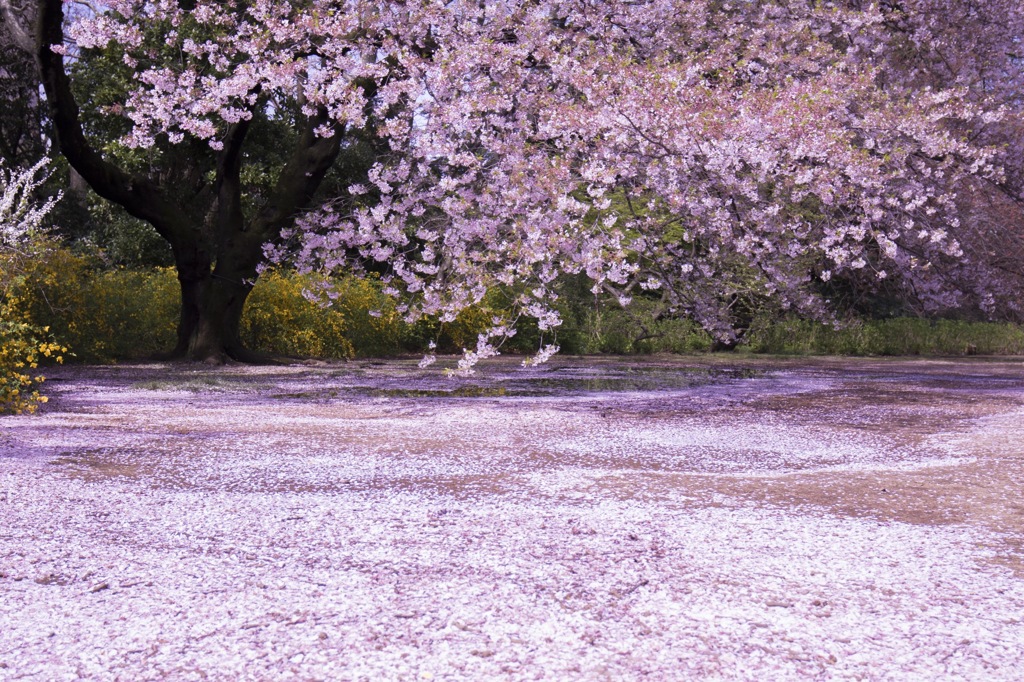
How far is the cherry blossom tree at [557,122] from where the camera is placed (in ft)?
36.3

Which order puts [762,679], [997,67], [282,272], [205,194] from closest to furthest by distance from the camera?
[762,679], [997,67], [282,272], [205,194]

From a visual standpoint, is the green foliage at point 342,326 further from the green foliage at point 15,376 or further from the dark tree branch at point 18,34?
the dark tree branch at point 18,34

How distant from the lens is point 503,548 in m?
4.18

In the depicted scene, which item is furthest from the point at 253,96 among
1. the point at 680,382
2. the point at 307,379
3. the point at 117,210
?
the point at 117,210

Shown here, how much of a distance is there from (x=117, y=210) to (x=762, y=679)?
24962 mm

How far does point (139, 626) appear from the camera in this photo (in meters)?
3.17

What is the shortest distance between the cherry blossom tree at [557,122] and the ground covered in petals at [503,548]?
371 cm

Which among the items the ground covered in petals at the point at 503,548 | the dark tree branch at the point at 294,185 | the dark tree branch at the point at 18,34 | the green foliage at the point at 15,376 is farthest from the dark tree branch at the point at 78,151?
the ground covered in petals at the point at 503,548

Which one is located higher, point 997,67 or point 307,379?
point 997,67

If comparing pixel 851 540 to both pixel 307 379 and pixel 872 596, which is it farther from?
pixel 307 379

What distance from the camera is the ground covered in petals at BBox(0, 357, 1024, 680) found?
9.79 feet

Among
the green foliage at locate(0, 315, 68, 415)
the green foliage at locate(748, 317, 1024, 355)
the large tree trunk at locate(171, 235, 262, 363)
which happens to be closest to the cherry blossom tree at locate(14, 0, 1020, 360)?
the large tree trunk at locate(171, 235, 262, 363)

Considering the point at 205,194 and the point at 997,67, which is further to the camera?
the point at 205,194

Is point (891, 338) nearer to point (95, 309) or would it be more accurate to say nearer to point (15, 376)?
point (95, 309)
